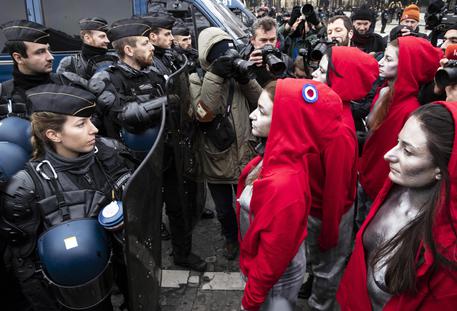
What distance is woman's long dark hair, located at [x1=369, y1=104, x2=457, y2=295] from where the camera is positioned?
4.18 feet

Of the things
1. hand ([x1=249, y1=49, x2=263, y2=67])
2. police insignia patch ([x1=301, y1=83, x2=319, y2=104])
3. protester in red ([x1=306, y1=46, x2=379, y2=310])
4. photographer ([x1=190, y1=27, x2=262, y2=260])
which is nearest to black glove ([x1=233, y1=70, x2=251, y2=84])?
photographer ([x1=190, y1=27, x2=262, y2=260])

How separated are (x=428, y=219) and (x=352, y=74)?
1.38 m

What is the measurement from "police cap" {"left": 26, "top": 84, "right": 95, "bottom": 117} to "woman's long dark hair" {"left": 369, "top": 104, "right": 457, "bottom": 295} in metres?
1.54

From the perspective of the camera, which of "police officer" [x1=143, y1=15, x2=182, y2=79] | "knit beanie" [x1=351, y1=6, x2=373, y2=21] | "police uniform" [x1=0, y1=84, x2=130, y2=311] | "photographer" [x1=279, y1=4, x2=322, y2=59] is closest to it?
"police uniform" [x1=0, y1=84, x2=130, y2=311]

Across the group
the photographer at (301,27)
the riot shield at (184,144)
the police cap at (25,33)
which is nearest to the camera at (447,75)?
the riot shield at (184,144)

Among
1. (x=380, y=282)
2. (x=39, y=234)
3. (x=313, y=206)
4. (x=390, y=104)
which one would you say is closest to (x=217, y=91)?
(x=313, y=206)

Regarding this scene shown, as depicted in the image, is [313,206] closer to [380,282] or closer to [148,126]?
[380,282]

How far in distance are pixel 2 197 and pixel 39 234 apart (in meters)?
0.24

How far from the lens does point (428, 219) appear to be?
1292mm

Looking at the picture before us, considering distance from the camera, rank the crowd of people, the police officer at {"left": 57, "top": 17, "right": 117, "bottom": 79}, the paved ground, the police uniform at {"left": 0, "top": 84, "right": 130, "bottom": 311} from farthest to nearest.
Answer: the police officer at {"left": 57, "top": 17, "right": 117, "bottom": 79} → the paved ground → the police uniform at {"left": 0, "top": 84, "right": 130, "bottom": 311} → the crowd of people

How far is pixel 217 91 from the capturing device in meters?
2.64

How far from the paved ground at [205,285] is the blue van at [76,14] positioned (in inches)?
148

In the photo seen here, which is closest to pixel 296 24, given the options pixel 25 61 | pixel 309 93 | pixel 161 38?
pixel 161 38

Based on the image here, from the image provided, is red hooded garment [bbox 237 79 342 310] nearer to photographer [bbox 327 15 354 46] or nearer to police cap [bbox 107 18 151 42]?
police cap [bbox 107 18 151 42]
